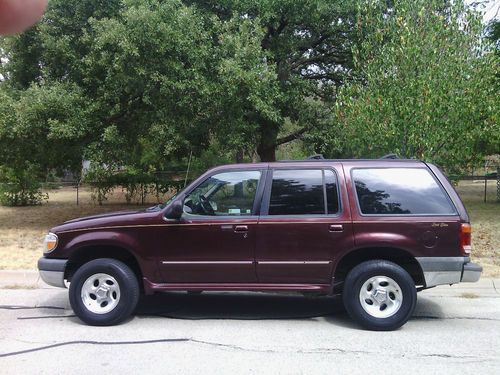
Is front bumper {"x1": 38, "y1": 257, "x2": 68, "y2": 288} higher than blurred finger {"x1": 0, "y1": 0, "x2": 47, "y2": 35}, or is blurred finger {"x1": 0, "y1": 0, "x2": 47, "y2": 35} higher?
blurred finger {"x1": 0, "y1": 0, "x2": 47, "y2": 35}

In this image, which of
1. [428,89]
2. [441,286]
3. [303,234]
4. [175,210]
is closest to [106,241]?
[175,210]

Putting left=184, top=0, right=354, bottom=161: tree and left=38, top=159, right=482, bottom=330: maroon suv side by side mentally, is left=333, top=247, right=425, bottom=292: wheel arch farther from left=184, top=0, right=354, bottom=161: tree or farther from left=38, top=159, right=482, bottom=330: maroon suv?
left=184, top=0, right=354, bottom=161: tree

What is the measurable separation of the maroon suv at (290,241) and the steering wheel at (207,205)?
0.01 m

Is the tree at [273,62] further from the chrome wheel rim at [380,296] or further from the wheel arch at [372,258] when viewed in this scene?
the chrome wheel rim at [380,296]

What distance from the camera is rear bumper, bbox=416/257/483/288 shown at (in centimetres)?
575

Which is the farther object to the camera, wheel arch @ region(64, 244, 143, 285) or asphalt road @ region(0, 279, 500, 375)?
wheel arch @ region(64, 244, 143, 285)

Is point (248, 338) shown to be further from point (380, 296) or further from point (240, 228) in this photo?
point (380, 296)

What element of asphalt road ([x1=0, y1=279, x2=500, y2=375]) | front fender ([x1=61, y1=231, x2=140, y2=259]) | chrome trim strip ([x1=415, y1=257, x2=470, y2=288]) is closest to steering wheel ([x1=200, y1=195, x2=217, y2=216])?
front fender ([x1=61, y1=231, x2=140, y2=259])

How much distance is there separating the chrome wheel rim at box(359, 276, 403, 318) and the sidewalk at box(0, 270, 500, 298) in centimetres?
179

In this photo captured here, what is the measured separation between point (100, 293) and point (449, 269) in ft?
12.5

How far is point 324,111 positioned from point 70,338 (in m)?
10.2

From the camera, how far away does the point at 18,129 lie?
11.3 m

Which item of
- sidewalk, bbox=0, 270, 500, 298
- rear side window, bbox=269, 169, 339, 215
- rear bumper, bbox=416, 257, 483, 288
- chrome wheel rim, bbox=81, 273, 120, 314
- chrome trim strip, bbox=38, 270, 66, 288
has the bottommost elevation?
sidewalk, bbox=0, 270, 500, 298

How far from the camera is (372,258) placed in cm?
607
